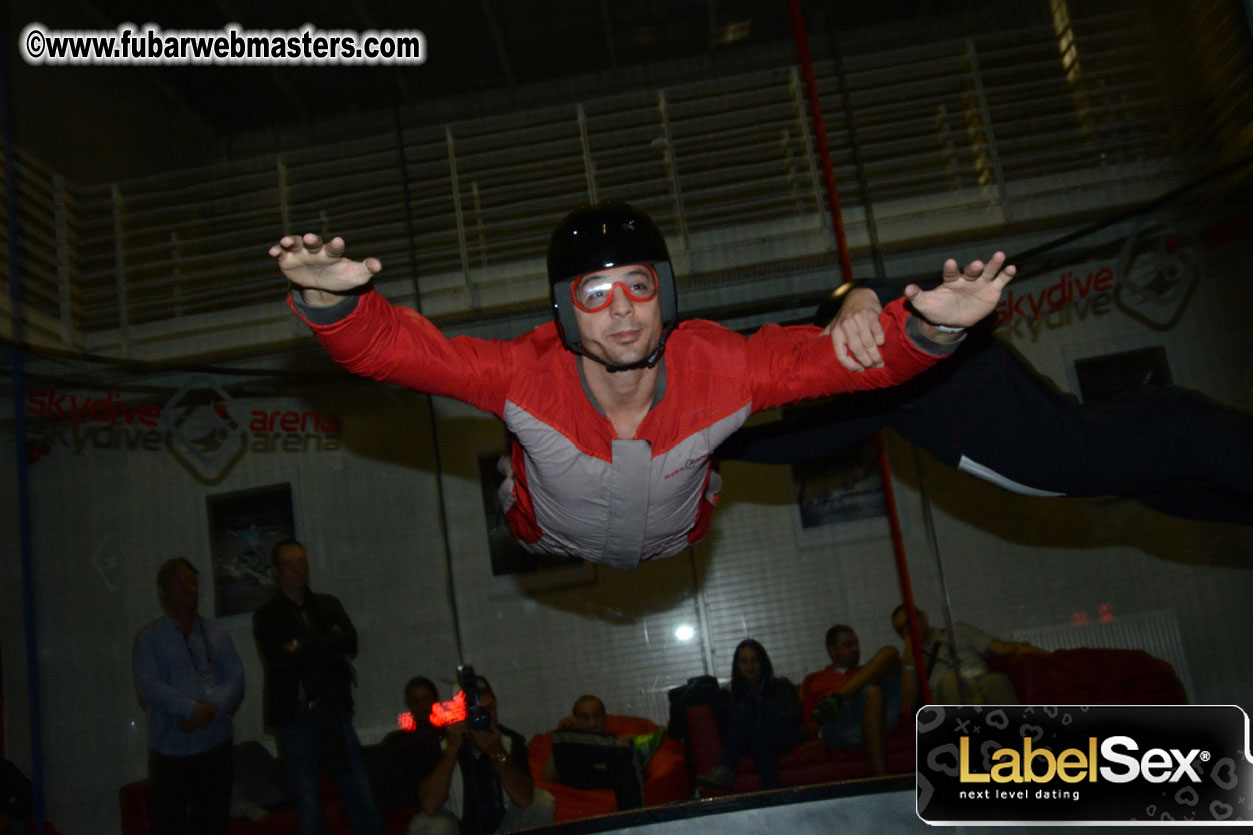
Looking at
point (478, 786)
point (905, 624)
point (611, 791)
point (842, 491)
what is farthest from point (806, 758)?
point (478, 786)

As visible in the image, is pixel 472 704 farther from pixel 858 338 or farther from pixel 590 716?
pixel 858 338

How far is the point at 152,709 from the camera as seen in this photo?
3.04m

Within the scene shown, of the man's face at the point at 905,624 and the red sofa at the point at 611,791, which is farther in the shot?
the man's face at the point at 905,624

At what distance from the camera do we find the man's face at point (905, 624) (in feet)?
10.5

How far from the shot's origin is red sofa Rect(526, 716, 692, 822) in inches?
121

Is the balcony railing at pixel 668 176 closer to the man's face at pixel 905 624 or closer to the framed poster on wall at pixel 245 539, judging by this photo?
the framed poster on wall at pixel 245 539

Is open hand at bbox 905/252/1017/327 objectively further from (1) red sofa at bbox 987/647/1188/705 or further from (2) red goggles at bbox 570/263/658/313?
(1) red sofa at bbox 987/647/1188/705

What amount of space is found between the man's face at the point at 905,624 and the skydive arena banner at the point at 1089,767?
1.21m

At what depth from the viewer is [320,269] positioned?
1217 mm

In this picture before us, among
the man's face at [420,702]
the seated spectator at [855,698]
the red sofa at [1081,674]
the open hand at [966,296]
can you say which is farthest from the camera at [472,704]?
the open hand at [966,296]

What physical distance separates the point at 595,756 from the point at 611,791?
13 centimetres

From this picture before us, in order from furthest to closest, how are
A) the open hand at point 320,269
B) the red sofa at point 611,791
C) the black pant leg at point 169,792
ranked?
the red sofa at point 611,791, the black pant leg at point 169,792, the open hand at point 320,269

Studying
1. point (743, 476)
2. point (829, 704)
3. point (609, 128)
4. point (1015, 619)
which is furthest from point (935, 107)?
point (829, 704)

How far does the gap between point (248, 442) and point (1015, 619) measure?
121 inches
